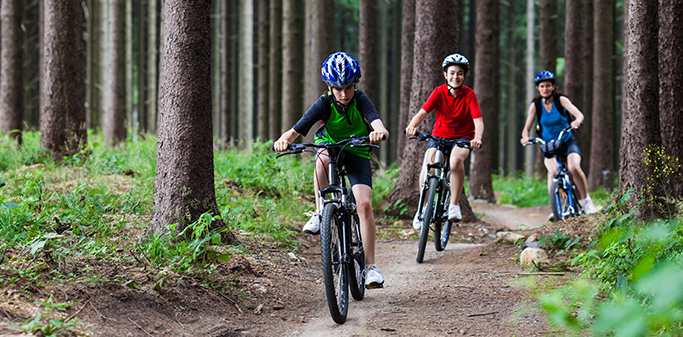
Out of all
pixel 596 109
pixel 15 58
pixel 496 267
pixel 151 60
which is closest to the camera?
pixel 496 267

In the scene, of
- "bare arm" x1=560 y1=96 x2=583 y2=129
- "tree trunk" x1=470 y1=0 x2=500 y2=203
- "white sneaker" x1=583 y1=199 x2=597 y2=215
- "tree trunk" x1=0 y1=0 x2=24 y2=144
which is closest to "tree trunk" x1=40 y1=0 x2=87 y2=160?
"tree trunk" x1=0 y1=0 x2=24 y2=144

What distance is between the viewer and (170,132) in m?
5.04

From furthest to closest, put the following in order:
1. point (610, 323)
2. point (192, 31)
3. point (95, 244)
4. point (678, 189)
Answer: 1. point (678, 189)
2. point (192, 31)
3. point (95, 244)
4. point (610, 323)

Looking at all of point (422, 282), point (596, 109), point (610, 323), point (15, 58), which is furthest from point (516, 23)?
point (610, 323)

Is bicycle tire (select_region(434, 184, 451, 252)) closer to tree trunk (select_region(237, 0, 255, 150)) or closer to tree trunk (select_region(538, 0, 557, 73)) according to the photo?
tree trunk (select_region(538, 0, 557, 73))

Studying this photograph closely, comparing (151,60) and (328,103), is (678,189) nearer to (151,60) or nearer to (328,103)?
(328,103)

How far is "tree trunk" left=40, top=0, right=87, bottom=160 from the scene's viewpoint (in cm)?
914

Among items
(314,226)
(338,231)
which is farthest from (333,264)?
(314,226)

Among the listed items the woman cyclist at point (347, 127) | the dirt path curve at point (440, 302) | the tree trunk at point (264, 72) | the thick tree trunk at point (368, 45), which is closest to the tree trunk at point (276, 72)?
the tree trunk at point (264, 72)

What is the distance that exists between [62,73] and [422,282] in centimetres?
716

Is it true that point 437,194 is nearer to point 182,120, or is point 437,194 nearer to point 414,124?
point 414,124

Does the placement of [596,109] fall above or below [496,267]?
above

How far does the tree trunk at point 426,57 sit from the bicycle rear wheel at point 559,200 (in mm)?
1461

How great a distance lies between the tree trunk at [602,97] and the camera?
1548 cm
